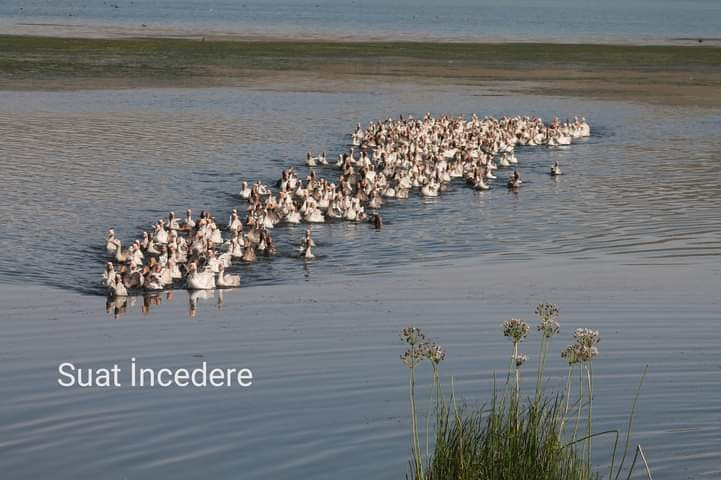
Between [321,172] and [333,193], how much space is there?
8324 millimetres

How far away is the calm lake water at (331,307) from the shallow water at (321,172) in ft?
0.42

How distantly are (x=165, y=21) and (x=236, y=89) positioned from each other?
80837mm

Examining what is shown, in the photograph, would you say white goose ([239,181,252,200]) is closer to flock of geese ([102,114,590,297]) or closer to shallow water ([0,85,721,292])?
flock of geese ([102,114,590,297])

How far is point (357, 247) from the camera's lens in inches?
1161

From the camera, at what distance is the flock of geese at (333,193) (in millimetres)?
25406

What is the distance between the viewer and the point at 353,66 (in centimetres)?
8344

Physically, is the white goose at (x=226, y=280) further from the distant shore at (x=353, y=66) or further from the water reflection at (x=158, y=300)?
the distant shore at (x=353, y=66)

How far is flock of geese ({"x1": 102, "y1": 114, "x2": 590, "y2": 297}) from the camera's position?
25.4 meters

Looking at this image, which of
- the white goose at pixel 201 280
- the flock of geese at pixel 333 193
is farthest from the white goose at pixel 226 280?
the white goose at pixel 201 280

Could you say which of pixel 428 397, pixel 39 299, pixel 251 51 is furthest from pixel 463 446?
pixel 251 51

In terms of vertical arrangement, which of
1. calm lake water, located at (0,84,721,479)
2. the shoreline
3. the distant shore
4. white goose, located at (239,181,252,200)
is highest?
the shoreline

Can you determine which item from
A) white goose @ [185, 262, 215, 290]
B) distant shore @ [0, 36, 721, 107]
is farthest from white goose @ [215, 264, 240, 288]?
distant shore @ [0, 36, 721, 107]

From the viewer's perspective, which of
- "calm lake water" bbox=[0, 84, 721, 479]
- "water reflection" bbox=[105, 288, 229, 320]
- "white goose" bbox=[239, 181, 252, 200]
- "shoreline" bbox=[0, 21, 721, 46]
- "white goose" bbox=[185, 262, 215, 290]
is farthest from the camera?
"shoreline" bbox=[0, 21, 721, 46]

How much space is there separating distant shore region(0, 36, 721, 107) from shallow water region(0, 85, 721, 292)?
7013mm
